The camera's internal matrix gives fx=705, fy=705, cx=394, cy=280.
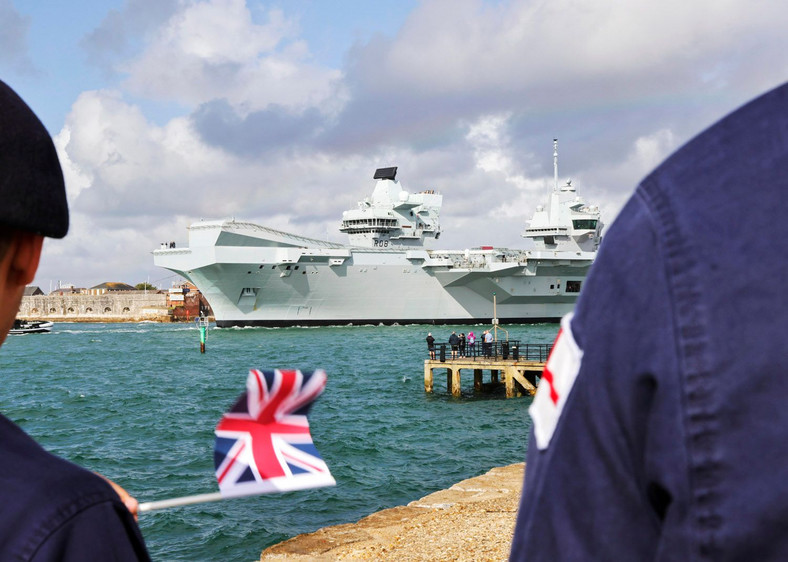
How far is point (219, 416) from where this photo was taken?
62.5 feet

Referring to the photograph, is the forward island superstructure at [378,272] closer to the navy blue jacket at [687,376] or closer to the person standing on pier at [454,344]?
the person standing on pier at [454,344]

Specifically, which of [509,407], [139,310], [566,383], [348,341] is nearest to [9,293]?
[566,383]

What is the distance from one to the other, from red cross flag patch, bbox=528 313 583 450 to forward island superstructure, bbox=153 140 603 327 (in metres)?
42.6

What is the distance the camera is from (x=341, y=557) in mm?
7375

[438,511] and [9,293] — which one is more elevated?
[9,293]

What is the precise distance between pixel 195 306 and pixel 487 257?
49004 millimetres

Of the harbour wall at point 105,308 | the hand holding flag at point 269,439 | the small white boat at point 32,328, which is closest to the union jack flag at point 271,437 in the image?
the hand holding flag at point 269,439

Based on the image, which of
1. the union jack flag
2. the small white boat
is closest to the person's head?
the union jack flag

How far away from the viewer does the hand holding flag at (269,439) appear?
162 cm

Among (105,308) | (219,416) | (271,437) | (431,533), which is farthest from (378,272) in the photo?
(105,308)

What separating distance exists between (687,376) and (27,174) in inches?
30.6

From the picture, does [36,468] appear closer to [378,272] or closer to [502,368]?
[502,368]

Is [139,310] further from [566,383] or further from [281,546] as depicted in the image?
[566,383]

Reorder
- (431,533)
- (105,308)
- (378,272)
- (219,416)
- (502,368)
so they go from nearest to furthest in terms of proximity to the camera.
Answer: (431,533)
(219,416)
(502,368)
(378,272)
(105,308)
